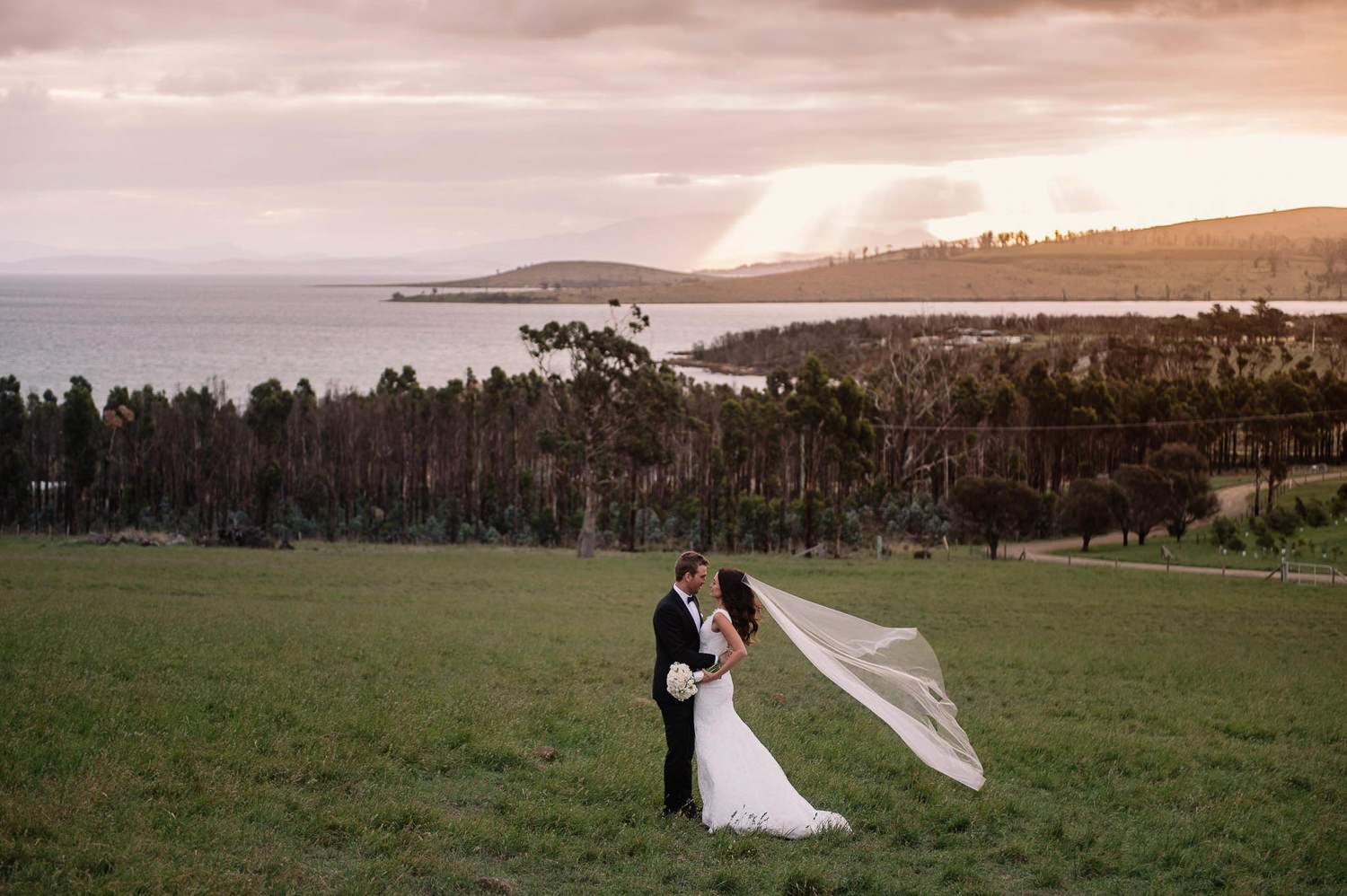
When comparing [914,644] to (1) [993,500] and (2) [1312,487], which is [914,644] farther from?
(2) [1312,487]

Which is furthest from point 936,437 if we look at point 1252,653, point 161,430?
point 1252,653

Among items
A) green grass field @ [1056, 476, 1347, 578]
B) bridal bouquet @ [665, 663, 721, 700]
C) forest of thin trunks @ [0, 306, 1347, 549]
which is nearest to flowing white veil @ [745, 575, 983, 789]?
bridal bouquet @ [665, 663, 721, 700]

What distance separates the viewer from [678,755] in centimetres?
895

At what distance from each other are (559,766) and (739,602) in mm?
2849

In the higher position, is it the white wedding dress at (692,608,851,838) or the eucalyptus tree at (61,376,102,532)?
the eucalyptus tree at (61,376,102,532)

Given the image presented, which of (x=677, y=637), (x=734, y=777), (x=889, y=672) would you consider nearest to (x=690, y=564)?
(x=677, y=637)

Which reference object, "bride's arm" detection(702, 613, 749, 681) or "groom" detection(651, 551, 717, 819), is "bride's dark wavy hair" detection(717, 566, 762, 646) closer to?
"bride's arm" detection(702, 613, 749, 681)

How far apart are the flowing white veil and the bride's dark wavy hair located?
330mm

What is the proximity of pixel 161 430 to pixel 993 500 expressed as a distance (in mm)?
57610

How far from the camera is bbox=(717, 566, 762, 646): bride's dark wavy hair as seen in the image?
8812 millimetres

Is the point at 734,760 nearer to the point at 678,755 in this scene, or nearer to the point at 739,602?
the point at 678,755

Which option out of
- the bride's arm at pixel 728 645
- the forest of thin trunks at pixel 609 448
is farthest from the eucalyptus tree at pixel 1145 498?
the bride's arm at pixel 728 645

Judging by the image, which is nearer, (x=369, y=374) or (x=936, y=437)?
(x=936, y=437)

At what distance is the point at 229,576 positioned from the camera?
2975cm
